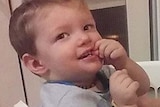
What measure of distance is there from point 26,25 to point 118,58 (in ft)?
0.59

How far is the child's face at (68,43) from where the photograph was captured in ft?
2.17

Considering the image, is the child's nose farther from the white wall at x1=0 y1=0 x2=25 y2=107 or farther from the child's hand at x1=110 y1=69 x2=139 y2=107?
the white wall at x1=0 y1=0 x2=25 y2=107

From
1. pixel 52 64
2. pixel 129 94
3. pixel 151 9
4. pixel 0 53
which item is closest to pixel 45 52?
pixel 52 64

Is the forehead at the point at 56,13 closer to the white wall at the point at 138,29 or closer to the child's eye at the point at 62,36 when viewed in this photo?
the child's eye at the point at 62,36

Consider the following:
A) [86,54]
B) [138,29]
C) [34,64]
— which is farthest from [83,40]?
[138,29]

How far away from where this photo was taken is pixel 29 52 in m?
0.73

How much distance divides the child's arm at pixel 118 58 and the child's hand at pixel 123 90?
0.16 feet

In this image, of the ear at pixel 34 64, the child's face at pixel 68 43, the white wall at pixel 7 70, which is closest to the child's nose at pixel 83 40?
the child's face at pixel 68 43

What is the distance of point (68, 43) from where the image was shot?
0.67 meters

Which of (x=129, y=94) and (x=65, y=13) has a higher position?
(x=65, y=13)

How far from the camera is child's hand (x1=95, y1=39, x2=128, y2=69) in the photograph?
2.23 ft

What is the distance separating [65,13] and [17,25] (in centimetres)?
10

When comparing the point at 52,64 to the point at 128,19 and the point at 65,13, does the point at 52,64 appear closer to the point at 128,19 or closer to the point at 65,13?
the point at 65,13

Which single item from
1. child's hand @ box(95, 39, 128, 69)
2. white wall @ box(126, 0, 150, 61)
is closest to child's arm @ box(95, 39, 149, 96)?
child's hand @ box(95, 39, 128, 69)
